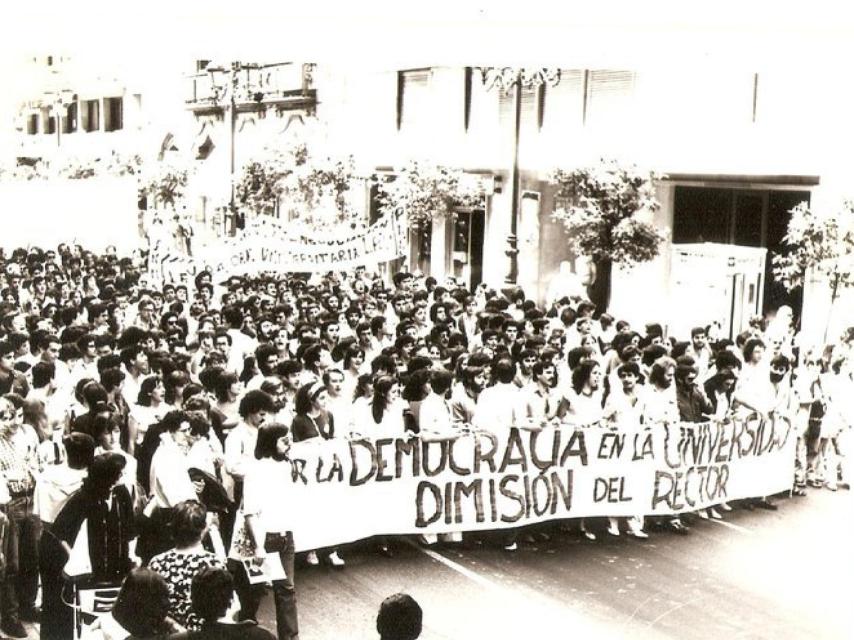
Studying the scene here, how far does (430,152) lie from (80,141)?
12365mm

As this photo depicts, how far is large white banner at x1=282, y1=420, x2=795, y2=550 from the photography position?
24.1 feet

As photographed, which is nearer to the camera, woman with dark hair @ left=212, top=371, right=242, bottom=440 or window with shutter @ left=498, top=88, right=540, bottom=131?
woman with dark hair @ left=212, top=371, right=242, bottom=440

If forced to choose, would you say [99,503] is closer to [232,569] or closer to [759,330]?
[232,569]

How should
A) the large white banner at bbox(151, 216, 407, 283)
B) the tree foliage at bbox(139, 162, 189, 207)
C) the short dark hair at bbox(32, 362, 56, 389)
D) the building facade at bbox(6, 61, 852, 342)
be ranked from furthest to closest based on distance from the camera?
1. the tree foliage at bbox(139, 162, 189, 207)
2. the large white banner at bbox(151, 216, 407, 283)
3. the building facade at bbox(6, 61, 852, 342)
4. the short dark hair at bbox(32, 362, 56, 389)

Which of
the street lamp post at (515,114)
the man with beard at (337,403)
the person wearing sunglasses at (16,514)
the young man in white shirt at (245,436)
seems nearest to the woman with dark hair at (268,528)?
the young man in white shirt at (245,436)

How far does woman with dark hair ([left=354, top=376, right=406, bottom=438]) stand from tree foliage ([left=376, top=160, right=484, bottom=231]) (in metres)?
11.7

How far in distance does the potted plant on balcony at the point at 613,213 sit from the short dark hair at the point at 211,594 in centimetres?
1180

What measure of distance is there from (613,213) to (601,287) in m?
2.63

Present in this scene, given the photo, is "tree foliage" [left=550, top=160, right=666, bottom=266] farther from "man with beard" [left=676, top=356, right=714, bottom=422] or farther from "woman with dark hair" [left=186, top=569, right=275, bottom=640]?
"woman with dark hair" [left=186, top=569, right=275, bottom=640]

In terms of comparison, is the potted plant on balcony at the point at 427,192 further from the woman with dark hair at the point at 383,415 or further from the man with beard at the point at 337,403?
the woman with dark hair at the point at 383,415

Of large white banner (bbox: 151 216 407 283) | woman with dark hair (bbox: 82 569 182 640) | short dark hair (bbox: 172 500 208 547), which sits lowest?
woman with dark hair (bbox: 82 569 182 640)

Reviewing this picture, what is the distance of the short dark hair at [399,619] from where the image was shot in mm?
3949

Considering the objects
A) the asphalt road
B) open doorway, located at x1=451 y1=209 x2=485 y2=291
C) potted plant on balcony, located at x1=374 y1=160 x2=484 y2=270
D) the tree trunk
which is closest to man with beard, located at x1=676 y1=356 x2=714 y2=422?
the asphalt road

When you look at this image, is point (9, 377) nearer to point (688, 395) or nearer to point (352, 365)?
point (352, 365)
